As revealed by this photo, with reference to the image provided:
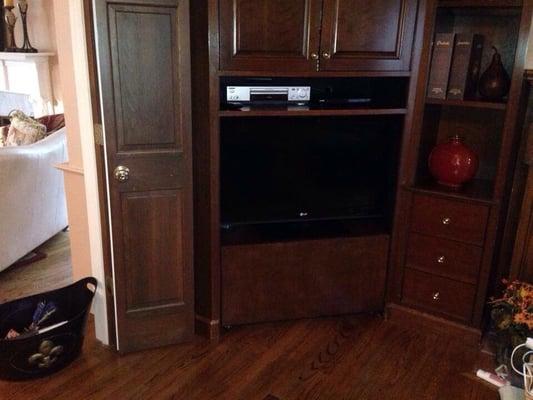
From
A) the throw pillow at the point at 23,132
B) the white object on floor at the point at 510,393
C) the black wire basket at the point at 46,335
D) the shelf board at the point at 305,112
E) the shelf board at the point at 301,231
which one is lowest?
the white object on floor at the point at 510,393

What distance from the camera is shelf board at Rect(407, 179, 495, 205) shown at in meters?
2.36

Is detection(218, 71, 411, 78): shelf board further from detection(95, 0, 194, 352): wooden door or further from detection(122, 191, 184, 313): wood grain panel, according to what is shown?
detection(122, 191, 184, 313): wood grain panel

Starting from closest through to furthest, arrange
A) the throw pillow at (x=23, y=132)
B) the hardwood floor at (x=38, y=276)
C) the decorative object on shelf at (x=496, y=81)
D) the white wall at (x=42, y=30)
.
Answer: the decorative object on shelf at (x=496, y=81) → the hardwood floor at (x=38, y=276) → the throw pillow at (x=23, y=132) → the white wall at (x=42, y=30)

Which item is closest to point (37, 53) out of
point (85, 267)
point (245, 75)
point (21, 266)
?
point (21, 266)

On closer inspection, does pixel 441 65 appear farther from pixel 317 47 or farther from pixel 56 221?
pixel 56 221

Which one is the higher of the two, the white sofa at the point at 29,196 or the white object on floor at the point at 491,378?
the white sofa at the point at 29,196

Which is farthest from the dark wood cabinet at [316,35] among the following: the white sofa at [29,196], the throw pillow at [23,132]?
the throw pillow at [23,132]

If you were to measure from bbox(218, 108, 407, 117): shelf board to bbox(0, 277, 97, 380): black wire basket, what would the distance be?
3.34ft

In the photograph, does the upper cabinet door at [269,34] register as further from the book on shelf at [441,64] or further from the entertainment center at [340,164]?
the book on shelf at [441,64]

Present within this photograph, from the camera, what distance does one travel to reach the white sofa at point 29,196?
306 cm

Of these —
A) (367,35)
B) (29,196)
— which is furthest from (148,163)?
(29,196)

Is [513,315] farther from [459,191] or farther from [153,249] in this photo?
[153,249]

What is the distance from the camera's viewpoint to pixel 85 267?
2.60m

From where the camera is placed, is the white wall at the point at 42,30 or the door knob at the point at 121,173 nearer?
the door knob at the point at 121,173
